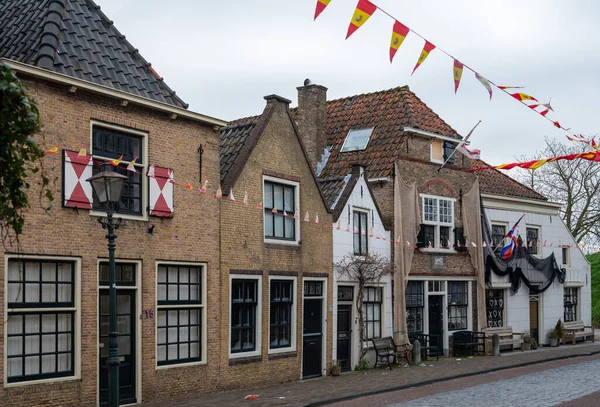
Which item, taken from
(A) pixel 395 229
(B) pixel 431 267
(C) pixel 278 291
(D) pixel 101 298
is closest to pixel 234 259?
(C) pixel 278 291

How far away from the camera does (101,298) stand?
15.2 m

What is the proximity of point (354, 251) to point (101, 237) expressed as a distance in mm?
9523

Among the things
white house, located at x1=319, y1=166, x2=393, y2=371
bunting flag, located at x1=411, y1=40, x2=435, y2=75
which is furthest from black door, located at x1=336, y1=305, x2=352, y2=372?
bunting flag, located at x1=411, y1=40, x2=435, y2=75

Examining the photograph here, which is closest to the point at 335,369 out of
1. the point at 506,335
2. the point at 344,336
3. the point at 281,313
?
the point at 344,336

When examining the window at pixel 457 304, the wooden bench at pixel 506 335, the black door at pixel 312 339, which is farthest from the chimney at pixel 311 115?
the wooden bench at pixel 506 335

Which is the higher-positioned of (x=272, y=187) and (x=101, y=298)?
(x=272, y=187)

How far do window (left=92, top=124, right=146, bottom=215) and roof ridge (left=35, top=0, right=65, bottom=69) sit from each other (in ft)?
4.79

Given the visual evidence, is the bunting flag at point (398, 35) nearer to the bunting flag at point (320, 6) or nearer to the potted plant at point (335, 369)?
the bunting flag at point (320, 6)

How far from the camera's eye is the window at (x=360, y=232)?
23.1 meters

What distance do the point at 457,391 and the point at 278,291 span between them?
4.96 meters

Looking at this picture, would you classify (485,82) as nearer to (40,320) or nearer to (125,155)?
(125,155)

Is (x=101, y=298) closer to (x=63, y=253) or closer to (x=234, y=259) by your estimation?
(x=63, y=253)

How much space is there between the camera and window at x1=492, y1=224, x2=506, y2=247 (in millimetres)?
29625

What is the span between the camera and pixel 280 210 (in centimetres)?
2006
